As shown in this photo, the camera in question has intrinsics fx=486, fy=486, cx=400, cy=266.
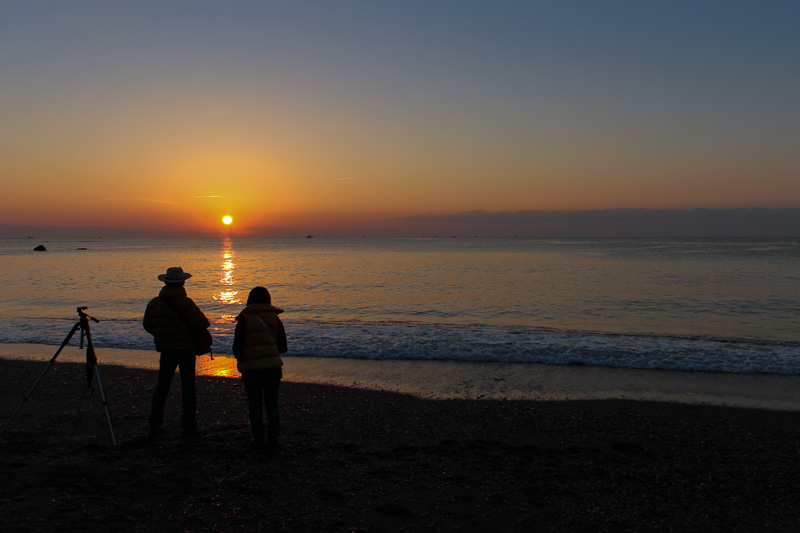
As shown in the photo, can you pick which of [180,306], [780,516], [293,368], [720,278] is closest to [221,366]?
[293,368]

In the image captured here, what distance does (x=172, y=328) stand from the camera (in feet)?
19.8

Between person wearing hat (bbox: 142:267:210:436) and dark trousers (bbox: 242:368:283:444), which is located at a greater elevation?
person wearing hat (bbox: 142:267:210:436)

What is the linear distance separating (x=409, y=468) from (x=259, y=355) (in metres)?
2.16

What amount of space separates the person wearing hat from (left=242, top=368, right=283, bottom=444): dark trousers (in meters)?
0.87

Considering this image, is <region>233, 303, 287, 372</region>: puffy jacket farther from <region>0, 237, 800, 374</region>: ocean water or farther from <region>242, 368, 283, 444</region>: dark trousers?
<region>0, 237, 800, 374</region>: ocean water

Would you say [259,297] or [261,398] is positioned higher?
[259,297]

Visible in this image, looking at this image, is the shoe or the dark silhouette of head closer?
the dark silhouette of head

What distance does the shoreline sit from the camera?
27.9ft

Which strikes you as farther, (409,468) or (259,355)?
(259,355)

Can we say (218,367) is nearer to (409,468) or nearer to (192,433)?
(192,433)

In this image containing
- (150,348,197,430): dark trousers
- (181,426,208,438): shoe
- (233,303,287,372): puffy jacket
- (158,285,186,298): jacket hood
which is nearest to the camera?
(233,303,287,372): puffy jacket

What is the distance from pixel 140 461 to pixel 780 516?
6440 millimetres

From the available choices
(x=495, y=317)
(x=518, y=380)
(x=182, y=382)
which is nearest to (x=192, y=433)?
(x=182, y=382)

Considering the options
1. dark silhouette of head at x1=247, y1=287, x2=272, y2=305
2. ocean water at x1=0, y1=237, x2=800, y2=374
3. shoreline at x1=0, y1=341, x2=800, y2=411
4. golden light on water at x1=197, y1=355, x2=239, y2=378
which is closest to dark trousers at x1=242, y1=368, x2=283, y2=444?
dark silhouette of head at x1=247, y1=287, x2=272, y2=305
